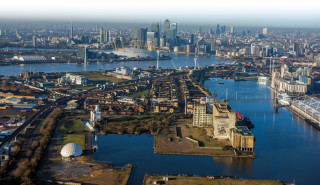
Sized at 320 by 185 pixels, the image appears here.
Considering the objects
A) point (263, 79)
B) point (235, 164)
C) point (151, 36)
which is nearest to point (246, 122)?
point (235, 164)

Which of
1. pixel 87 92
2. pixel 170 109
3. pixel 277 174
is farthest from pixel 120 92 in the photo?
pixel 277 174

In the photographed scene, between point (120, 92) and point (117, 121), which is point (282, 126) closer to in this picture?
point (117, 121)

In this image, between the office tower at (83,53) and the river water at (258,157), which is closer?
the river water at (258,157)

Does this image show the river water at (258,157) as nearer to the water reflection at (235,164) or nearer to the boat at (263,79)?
the water reflection at (235,164)

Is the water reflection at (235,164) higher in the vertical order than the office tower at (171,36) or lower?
lower

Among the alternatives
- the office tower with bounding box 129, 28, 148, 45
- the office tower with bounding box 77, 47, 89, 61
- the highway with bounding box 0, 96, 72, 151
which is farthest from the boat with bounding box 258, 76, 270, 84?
the office tower with bounding box 129, 28, 148, 45

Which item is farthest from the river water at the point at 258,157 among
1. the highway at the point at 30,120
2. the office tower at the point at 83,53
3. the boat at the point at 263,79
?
the office tower at the point at 83,53

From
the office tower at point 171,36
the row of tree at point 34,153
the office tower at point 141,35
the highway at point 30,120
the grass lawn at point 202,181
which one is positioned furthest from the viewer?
the office tower at point 171,36
